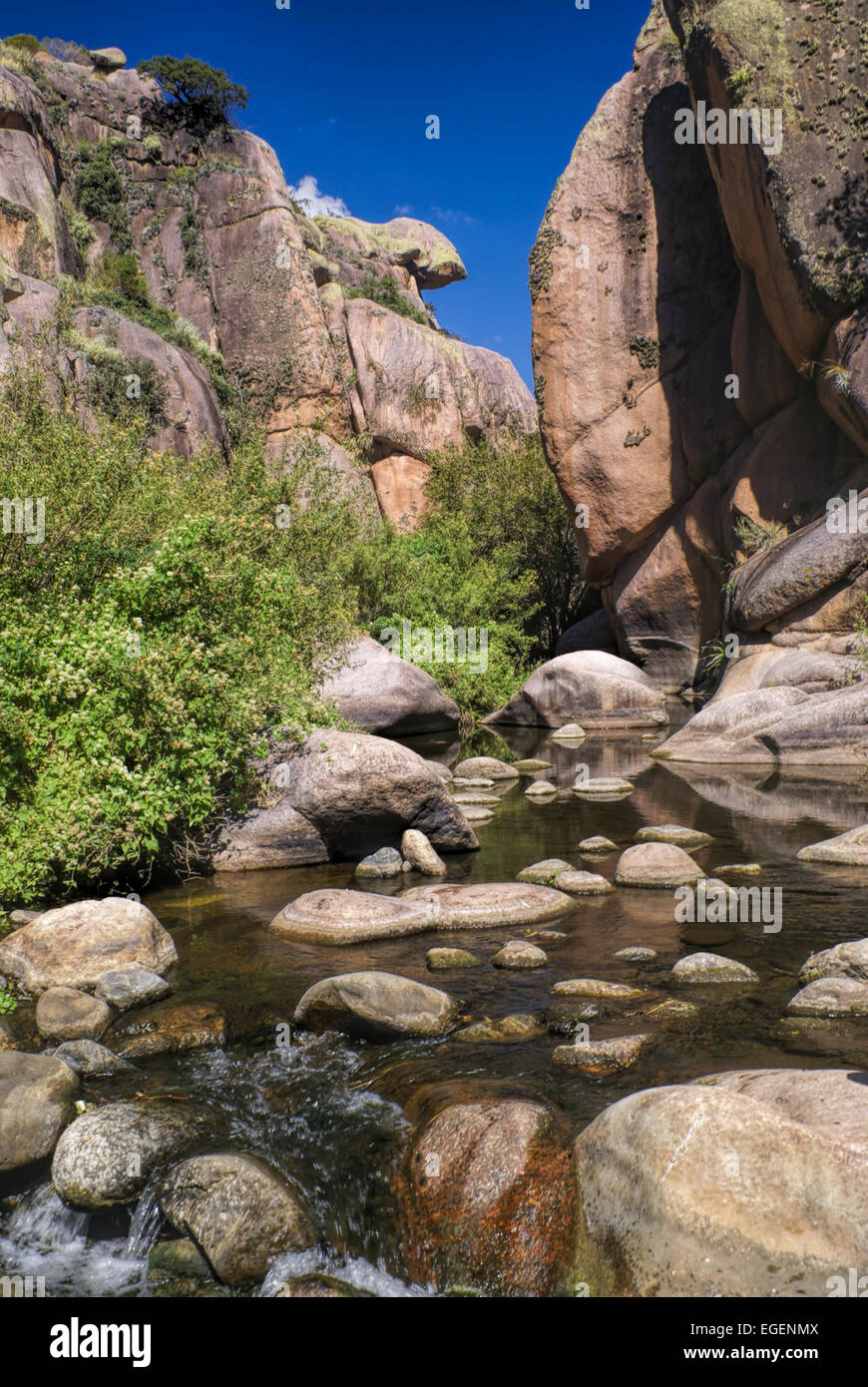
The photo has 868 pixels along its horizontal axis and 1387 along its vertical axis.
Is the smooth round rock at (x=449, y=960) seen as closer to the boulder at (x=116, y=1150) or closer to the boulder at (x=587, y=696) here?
the boulder at (x=116, y=1150)

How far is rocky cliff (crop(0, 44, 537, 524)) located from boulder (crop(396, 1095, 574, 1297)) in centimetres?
2921

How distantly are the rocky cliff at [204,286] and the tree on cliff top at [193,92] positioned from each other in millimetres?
780

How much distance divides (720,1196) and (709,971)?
3.16 metres

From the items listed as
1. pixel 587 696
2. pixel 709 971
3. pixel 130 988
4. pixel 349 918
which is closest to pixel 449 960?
pixel 349 918

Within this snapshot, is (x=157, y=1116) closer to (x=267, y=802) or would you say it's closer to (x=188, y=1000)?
(x=188, y=1000)

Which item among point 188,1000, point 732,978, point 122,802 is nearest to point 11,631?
point 122,802

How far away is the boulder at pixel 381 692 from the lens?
1962 cm

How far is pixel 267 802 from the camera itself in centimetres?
1127

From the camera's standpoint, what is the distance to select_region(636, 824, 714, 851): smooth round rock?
11.5 m

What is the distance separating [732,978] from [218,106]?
4744 cm

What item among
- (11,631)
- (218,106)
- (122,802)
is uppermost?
(218,106)

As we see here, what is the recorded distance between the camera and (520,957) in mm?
7520

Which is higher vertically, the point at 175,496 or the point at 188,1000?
the point at 175,496

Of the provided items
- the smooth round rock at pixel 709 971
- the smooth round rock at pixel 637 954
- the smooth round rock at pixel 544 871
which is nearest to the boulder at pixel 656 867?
the smooth round rock at pixel 544 871
